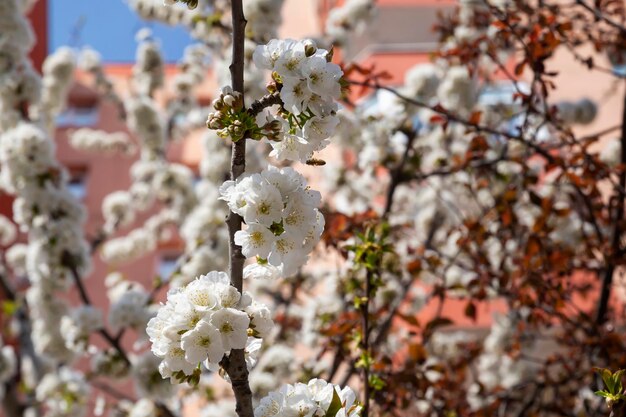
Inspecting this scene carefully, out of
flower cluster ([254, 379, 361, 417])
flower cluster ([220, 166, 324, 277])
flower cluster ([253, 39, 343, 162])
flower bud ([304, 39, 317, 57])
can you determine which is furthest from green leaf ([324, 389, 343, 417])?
flower bud ([304, 39, 317, 57])

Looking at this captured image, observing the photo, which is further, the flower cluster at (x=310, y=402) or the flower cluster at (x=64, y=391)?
the flower cluster at (x=64, y=391)

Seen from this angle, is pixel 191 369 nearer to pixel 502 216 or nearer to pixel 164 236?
pixel 502 216

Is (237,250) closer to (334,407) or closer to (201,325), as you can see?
(201,325)

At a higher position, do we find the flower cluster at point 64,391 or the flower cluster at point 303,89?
the flower cluster at point 64,391

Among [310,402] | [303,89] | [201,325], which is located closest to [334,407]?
[310,402]

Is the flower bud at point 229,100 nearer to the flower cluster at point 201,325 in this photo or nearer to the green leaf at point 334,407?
the flower cluster at point 201,325

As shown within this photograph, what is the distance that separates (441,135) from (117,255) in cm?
430

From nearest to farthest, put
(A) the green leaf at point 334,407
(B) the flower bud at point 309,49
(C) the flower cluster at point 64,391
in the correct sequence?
(A) the green leaf at point 334,407 → (B) the flower bud at point 309,49 → (C) the flower cluster at point 64,391

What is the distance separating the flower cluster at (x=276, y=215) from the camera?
155 cm

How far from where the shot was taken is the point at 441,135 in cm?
568

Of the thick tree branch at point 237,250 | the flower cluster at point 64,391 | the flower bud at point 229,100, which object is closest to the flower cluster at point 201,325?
the thick tree branch at point 237,250

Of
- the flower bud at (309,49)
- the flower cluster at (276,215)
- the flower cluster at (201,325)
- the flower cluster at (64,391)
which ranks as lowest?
the flower cluster at (201,325)

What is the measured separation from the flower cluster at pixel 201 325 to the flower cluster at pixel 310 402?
0.42ft

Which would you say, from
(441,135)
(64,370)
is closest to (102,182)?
(64,370)
